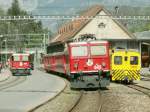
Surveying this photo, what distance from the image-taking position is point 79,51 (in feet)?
101

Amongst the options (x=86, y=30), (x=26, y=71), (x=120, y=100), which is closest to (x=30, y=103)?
(x=120, y=100)

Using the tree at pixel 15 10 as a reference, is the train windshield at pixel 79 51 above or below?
below

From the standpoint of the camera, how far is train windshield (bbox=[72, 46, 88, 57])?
30641 millimetres

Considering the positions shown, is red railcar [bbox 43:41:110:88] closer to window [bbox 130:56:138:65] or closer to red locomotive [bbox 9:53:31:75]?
window [bbox 130:56:138:65]

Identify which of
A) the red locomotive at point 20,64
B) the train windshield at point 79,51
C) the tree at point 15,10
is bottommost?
the red locomotive at point 20,64

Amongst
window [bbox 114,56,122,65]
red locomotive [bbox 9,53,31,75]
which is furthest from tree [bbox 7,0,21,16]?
window [bbox 114,56,122,65]

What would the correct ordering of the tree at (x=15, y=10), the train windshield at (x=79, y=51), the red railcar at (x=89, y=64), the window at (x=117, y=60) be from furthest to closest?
the tree at (x=15, y=10) → the window at (x=117, y=60) → the train windshield at (x=79, y=51) → the red railcar at (x=89, y=64)

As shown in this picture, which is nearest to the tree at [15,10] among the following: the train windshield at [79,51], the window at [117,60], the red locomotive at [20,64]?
the red locomotive at [20,64]

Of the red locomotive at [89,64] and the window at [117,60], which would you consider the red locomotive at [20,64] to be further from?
the red locomotive at [89,64]

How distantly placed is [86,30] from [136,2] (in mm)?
30497

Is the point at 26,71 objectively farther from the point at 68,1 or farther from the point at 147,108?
the point at 147,108

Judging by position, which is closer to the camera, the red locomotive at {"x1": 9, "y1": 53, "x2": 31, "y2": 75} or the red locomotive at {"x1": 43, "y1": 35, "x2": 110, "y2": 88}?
the red locomotive at {"x1": 43, "y1": 35, "x2": 110, "y2": 88}

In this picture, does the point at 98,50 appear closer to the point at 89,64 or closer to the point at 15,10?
the point at 89,64

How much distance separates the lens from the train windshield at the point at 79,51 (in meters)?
30.6
